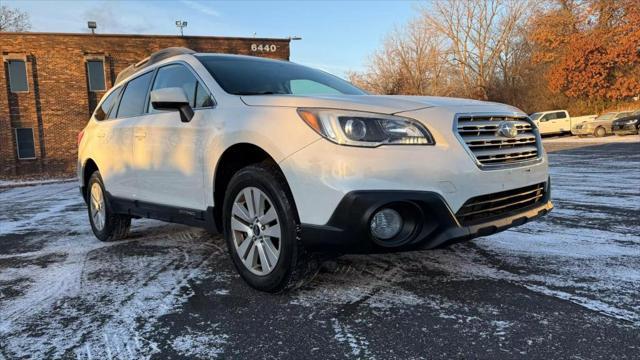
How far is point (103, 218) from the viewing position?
5051 mm

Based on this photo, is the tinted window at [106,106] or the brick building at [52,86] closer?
the tinted window at [106,106]

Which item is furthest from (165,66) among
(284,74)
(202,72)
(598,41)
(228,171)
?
(598,41)

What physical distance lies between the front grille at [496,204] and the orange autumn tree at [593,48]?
34.5 m

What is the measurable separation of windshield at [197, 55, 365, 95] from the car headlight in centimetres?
101

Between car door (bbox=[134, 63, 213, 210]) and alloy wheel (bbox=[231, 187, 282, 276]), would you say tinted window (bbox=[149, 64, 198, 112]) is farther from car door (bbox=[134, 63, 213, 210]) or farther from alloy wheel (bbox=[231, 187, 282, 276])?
alloy wheel (bbox=[231, 187, 282, 276])

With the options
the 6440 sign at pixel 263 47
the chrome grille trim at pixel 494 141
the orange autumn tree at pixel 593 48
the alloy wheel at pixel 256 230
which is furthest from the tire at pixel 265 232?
the orange autumn tree at pixel 593 48

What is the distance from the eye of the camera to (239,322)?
2738 millimetres

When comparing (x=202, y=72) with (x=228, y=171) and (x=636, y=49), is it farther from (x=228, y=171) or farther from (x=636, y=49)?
(x=636, y=49)

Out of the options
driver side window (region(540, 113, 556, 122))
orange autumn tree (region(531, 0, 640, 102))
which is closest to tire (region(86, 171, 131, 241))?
driver side window (region(540, 113, 556, 122))

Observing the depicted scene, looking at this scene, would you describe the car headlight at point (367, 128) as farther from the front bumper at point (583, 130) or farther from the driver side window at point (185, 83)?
the front bumper at point (583, 130)

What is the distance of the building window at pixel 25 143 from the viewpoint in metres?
23.1

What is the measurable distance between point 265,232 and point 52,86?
24.1m

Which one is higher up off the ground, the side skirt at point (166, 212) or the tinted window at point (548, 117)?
the tinted window at point (548, 117)

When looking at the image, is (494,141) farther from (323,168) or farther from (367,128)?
(323,168)
